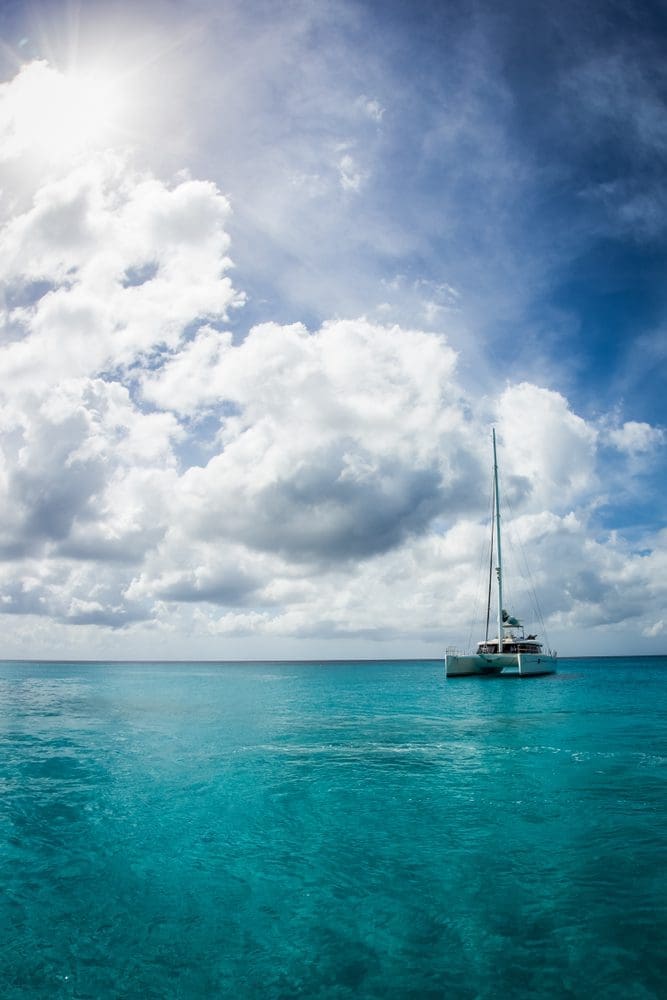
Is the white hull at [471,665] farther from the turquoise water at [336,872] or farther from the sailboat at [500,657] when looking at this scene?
the turquoise water at [336,872]

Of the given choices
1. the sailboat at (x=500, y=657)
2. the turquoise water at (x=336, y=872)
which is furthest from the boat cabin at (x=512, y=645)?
the turquoise water at (x=336, y=872)

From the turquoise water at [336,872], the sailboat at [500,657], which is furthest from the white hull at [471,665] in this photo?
the turquoise water at [336,872]

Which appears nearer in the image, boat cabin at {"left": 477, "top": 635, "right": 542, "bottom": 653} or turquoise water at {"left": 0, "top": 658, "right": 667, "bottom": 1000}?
turquoise water at {"left": 0, "top": 658, "right": 667, "bottom": 1000}

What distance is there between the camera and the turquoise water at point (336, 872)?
8.13m

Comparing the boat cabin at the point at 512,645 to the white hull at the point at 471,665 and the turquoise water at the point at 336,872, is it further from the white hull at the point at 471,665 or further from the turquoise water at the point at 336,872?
the turquoise water at the point at 336,872

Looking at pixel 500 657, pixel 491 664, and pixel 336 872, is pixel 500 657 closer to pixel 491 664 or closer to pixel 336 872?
pixel 491 664

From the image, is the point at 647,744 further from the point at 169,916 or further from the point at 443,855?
the point at 169,916

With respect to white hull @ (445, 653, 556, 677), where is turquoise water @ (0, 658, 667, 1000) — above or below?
above

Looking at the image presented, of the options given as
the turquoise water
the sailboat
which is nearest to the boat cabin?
the sailboat

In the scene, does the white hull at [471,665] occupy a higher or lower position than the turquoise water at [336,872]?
lower

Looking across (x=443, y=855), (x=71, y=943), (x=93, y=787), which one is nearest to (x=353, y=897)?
(x=443, y=855)

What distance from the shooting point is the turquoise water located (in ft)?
26.7

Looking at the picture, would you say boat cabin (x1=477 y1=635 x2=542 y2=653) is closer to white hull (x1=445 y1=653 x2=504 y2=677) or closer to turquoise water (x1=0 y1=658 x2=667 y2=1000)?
white hull (x1=445 y1=653 x2=504 y2=677)

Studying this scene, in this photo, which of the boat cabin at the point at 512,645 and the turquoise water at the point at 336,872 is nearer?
the turquoise water at the point at 336,872
